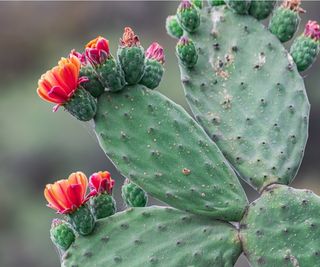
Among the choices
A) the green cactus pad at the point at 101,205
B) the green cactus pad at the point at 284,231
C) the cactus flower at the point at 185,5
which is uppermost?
the cactus flower at the point at 185,5

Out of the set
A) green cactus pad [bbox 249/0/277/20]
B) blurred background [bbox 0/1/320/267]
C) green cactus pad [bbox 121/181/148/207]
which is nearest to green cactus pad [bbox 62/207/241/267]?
green cactus pad [bbox 121/181/148/207]

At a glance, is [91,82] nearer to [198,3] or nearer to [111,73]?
[111,73]

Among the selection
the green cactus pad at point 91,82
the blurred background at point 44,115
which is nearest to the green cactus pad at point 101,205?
the green cactus pad at point 91,82

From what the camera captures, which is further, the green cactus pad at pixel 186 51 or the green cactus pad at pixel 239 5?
the green cactus pad at pixel 239 5

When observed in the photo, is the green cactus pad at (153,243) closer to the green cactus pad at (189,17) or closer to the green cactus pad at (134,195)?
the green cactus pad at (134,195)

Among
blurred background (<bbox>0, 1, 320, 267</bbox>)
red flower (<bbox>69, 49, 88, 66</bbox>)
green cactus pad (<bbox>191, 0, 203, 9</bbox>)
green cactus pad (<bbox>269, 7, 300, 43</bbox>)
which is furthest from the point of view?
blurred background (<bbox>0, 1, 320, 267</bbox>)

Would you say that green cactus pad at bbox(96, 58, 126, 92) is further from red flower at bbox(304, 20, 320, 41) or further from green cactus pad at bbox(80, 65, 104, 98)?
red flower at bbox(304, 20, 320, 41)

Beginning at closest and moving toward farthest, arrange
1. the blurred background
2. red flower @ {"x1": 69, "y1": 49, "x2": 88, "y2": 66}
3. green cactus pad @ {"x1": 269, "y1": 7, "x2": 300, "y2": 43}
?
red flower @ {"x1": 69, "y1": 49, "x2": 88, "y2": 66} < green cactus pad @ {"x1": 269, "y1": 7, "x2": 300, "y2": 43} < the blurred background

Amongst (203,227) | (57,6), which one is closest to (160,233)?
(203,227)

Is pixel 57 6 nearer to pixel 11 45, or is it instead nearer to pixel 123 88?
pixel 11 45
